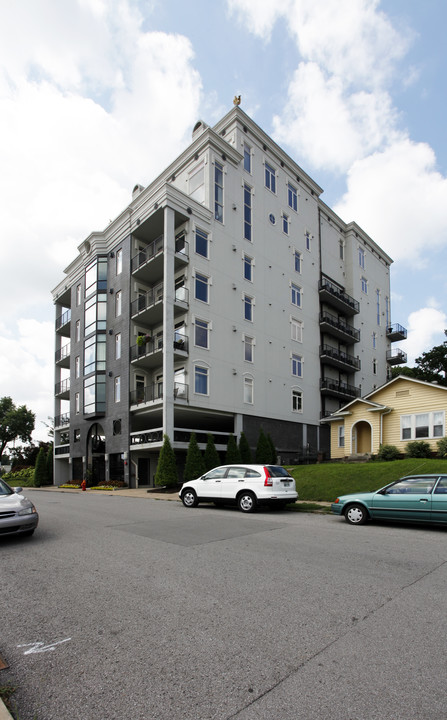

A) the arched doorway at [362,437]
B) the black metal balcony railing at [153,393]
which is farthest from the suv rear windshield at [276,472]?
the arched doorway at [362,437]

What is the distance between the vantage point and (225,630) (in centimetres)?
465

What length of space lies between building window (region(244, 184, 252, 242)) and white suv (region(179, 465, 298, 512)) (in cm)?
2357

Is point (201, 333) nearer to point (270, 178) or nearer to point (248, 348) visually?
point (248, 348)

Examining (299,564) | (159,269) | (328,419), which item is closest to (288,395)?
(328,419)

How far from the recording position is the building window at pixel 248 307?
34.4m

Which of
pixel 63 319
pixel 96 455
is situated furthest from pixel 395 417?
pixel 63 319

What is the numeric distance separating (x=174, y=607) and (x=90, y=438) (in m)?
32.9

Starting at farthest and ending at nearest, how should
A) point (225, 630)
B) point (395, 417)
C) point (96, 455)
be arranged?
1. point (96, 455)
2. point (395, 417)
3. point (225, 630)

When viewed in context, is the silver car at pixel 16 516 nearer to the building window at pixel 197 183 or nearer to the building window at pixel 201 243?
the building window at pixel 201 243

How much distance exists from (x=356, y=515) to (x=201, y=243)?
23.5m

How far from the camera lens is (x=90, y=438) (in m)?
36.6

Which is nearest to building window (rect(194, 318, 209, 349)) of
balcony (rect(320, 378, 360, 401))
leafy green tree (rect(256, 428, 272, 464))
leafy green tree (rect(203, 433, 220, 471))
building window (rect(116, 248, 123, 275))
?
leafy green tree (rect(203, 433, 220, 471))

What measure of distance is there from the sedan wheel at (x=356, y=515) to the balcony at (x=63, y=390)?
112 feet

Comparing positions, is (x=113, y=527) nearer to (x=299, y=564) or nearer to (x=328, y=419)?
(x=299, y=564)
